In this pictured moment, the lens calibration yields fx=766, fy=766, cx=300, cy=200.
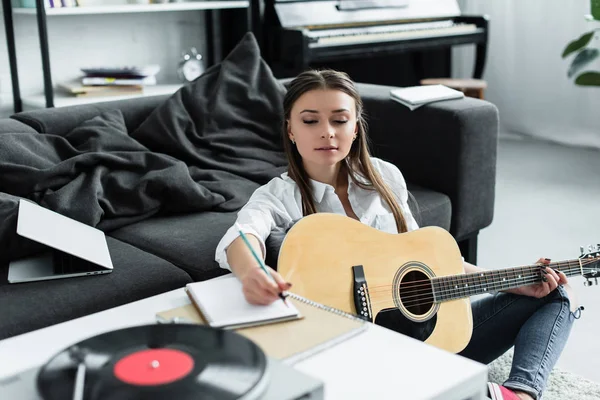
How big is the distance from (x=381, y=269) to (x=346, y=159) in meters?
0.37

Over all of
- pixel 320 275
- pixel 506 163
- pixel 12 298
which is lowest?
pixel 506 163

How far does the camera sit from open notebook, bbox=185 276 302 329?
1074mm

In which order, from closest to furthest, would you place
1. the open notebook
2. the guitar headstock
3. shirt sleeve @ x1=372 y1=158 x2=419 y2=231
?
the open notebook < the guitar headstock < shirt sleeve @ x1=372 y1=158 x2=419 y2=231

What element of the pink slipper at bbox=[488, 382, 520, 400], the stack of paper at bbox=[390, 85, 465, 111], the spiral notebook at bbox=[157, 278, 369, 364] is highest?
the stack of paper at bbox=[390, 85, 465, 111]

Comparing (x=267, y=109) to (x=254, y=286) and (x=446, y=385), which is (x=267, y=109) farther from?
(x=446, y=385)

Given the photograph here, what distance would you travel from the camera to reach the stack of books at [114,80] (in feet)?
11.2

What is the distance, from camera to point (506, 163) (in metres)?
4.18

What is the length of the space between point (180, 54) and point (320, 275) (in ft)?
9.46

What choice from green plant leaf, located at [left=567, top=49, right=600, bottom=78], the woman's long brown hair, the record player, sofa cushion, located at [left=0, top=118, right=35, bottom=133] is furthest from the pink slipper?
green plant leaf, located at [left=567, top=49, right=600, bottom=78]

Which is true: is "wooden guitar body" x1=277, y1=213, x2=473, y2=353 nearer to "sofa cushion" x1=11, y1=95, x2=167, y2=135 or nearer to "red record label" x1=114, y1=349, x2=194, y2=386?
"red record label" x1=114, y1=349, x2=194, y2=386

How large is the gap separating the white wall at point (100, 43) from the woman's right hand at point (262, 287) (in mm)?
2635

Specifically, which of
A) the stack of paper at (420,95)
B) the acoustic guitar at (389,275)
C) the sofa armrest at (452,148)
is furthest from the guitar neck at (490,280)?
the stack of paper at (420,95)

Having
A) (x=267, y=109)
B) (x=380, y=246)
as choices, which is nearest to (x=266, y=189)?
(x=380, y=246)

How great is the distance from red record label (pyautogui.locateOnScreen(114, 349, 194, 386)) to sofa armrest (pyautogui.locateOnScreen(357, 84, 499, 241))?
1.61 m
